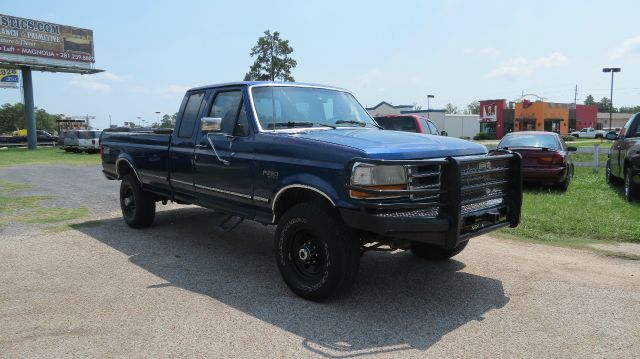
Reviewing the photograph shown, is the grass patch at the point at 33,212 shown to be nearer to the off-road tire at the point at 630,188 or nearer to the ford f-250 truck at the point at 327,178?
the ford f-250 truck at the point at 327,178

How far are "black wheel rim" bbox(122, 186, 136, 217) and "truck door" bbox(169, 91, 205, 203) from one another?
1.55 metres

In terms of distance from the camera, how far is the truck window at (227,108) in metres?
5.44

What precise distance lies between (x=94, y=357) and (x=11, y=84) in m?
54.6

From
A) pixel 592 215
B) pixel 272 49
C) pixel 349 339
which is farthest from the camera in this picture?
pixel 272 49

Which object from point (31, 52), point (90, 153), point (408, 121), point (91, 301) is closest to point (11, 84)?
point (31, 52)

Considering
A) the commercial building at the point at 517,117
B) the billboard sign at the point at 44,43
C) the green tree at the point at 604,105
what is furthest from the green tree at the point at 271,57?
the green tree at the point at 604,105

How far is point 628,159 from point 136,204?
8758mm

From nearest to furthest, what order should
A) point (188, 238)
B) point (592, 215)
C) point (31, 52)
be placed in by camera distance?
point (188, 238) < point (592, 215) < point (31, 52)

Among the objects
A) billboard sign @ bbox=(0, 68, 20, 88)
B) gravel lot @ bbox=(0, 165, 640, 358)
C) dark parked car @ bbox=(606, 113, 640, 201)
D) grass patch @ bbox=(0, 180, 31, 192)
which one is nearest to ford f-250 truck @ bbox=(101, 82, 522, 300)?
gravel lot @ bbox=(0, 165, 640, 358)

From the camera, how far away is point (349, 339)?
367 centimetres

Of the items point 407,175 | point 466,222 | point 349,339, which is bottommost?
point 349,339

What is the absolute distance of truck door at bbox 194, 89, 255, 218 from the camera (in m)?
5.12

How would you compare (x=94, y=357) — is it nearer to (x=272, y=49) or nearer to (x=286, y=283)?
(x=286, y=283)

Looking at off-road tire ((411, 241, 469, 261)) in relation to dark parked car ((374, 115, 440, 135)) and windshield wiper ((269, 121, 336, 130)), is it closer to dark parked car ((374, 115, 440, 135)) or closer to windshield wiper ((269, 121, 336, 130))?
windshield wiper ((269, 121, 336, 130))
